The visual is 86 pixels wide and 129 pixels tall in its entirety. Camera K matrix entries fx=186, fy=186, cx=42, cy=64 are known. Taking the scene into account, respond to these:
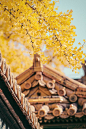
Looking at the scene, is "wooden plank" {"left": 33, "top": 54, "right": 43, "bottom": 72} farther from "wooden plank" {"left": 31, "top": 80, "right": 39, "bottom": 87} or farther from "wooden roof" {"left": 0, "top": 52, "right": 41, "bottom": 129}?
"wooden roof" {"left": 0, "top": 52, "right": 41, "bottom": 129}

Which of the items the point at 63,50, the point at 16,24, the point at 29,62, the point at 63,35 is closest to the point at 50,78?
the point at 63,50

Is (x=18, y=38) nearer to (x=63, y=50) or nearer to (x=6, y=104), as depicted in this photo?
(x=63, y=50)

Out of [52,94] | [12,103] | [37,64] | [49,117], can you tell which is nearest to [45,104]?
[52,94]

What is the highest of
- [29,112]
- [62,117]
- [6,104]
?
[6,104]

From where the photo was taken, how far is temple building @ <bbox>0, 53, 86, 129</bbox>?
3.45 metres

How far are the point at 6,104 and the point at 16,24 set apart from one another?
2.72m

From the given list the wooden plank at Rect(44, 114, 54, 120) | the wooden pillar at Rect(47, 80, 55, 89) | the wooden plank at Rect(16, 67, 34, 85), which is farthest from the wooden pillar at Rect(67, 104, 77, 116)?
the wooden plank at Rect(16, 67, 34, 85)

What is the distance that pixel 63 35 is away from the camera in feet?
17.3

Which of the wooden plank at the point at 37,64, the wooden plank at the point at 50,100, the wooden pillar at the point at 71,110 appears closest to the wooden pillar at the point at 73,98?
the wooden plank at the point at 50,100

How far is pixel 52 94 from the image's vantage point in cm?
544

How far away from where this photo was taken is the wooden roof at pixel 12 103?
9.67ft

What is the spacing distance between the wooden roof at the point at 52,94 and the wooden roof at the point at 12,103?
4.22ft

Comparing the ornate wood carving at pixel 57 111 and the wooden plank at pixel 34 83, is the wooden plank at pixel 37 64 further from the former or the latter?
the ornate wood carving at pixel 57 111

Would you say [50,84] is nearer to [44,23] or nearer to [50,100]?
[50,100]
